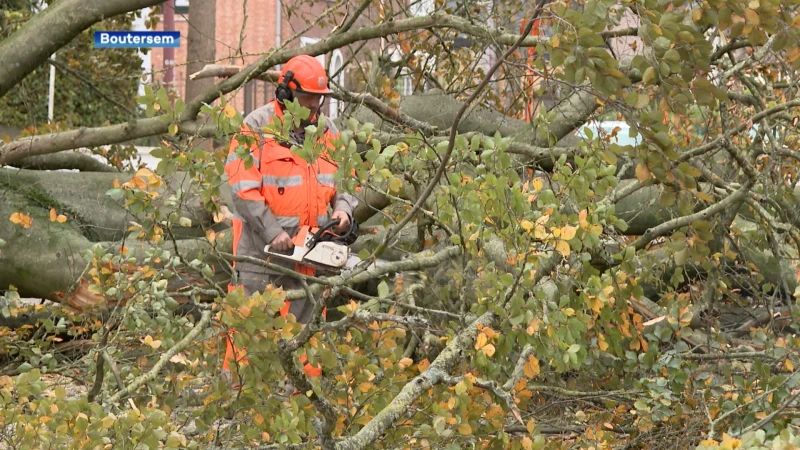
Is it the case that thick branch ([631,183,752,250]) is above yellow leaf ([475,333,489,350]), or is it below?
above

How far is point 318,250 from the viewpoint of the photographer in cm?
564

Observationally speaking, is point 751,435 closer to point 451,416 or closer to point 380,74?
point 451,416

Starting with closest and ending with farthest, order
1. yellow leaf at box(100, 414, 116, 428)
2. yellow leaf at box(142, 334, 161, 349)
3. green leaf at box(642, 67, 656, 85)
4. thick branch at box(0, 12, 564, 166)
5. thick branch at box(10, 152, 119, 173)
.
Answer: green leaf at box(642, 67, 656, 85) < yellow leaf at box(100, 414, 116, 428) < yellow leaf at box(142, 334, 161, 349) < thick branch at box(0, 12, 564, 166) < thick branch at box(10, 152, 119, 173)

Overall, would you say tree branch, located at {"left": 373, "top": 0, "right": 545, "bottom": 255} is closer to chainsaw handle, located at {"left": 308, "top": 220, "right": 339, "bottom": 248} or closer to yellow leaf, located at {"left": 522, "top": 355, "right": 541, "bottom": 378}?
yellow leaf, located at {"left": 522, "top": 355, "right": 541, "bottom": 378}

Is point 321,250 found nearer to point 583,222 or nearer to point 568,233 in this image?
point 583,222

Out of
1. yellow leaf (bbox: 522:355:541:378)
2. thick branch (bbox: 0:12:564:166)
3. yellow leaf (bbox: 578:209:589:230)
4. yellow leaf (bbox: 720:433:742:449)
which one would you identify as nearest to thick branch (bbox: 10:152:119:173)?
thick branch (bbox: 0:12:564:166)

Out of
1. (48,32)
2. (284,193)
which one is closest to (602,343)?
(284,193)

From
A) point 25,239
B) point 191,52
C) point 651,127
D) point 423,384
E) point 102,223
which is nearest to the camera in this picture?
point 651,127

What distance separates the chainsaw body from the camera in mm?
5598

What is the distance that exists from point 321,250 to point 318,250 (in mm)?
17

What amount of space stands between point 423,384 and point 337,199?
246 centimetres

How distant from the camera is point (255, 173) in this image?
5.77 meters

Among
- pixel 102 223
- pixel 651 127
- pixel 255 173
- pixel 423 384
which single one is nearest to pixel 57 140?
pixel 102 223

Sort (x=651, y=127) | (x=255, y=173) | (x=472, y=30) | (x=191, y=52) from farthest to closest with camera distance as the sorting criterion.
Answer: (x=191, y=52)
(x=255, y=173)
(x=472, y=30)
(x=651, y=127)
